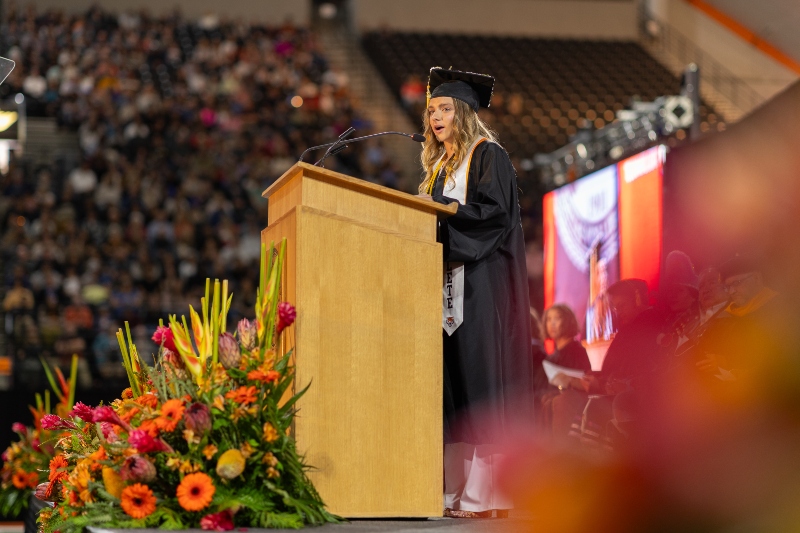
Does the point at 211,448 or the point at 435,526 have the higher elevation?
the point at 211,448

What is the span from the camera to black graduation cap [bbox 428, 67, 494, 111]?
351 cm

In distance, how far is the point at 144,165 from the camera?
1196 cm

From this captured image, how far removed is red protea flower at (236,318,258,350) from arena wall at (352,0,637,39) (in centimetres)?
1561

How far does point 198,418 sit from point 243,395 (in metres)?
0.13

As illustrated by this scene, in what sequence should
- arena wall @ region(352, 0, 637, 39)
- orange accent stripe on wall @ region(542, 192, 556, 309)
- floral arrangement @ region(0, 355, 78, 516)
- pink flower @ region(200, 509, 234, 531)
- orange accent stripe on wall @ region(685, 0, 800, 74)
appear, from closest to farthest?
pink flower @ region(200, 509, 234, 531), floral arrangement @ region(0, 355, 78, 516), orange accent stripe on wall @ region(542, 192, 556, 309), orange accent stripe on wall @ region(685, 0, 800, 74), arena wall @ region(352, 0, 637, 39)

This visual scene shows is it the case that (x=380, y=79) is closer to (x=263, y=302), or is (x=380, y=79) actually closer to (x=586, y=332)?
(x=586, y=332)

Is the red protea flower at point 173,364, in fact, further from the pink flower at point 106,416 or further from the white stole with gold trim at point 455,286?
the white stole with gold trim at point 455,286

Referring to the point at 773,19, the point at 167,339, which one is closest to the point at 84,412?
the point at 167,339

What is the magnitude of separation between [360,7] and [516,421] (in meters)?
15.5

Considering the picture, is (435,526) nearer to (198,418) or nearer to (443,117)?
(198,418)

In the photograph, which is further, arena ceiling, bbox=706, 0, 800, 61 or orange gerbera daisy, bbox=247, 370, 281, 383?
arena ceiling, bbox=706, 0, 800, 61

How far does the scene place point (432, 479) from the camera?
3.00m

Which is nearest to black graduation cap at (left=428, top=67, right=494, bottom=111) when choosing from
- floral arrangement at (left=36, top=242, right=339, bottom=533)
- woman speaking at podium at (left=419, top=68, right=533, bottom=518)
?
woman speaking at podium at (left=419, top=68, right=533, bottom=518)

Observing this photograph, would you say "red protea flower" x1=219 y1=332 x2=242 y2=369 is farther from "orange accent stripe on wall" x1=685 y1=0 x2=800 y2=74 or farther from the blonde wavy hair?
"orange accent stripe on wall" x1=685 y1=0 x2=800 y2=74
